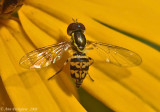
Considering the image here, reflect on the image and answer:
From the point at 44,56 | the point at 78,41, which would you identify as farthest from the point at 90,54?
the point at 44,56

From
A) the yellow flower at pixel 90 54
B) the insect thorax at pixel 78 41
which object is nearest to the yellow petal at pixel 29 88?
the yellow flower at pixel 90 54

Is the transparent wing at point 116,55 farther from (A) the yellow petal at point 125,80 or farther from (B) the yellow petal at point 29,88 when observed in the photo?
(B) the yellow petal at point 29,88

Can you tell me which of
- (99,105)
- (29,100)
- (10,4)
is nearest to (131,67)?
(99,105)

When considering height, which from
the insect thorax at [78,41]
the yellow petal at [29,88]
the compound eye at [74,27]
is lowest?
the yellow petal at [29,88]

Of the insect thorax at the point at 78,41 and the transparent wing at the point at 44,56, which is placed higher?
the insect thorax at the point at 78,41

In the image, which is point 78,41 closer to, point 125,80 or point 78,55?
point 78,55

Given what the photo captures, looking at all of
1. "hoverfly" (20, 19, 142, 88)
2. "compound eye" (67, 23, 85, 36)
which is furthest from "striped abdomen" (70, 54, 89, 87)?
"compound eye" (67, 23, 85, 36)

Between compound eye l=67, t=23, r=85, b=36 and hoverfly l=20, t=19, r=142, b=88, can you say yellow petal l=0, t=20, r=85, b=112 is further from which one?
compound eye l=67, t=23, r=85, b=36

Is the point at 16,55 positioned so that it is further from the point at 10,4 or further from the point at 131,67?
the point at 131,67
